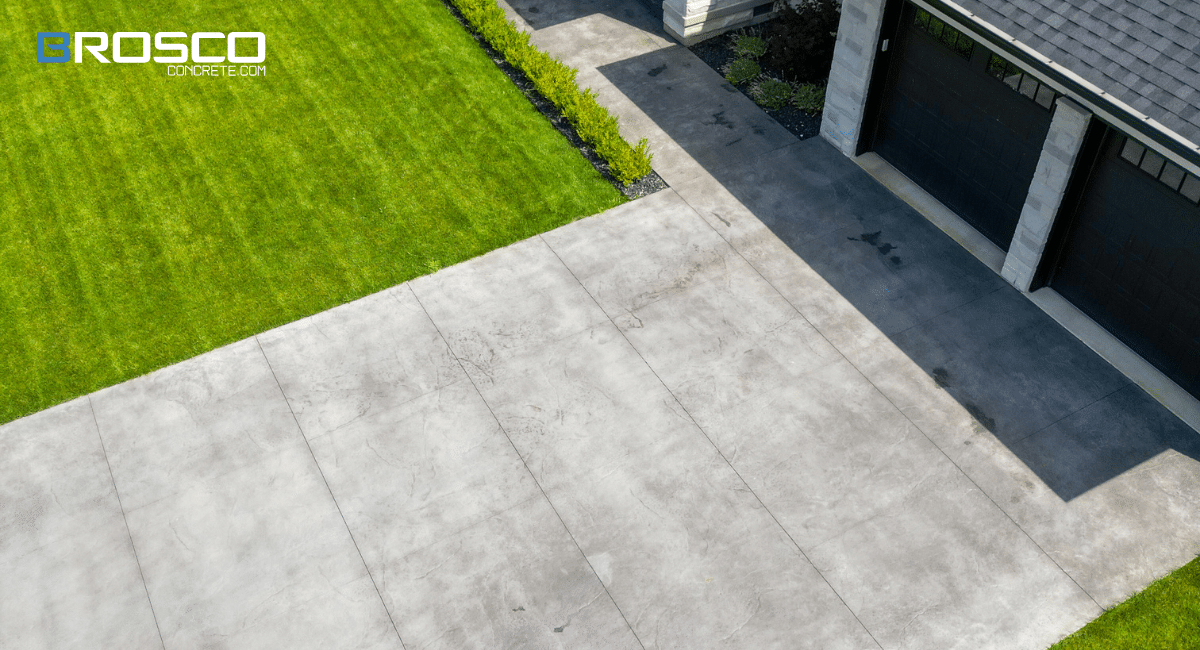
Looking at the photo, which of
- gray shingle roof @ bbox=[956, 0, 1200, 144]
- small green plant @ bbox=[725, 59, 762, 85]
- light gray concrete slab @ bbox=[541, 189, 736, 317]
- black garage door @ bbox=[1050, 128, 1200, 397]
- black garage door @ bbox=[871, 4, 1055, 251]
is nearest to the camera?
gray shingle roof @ bbox=[956, 0, 1200, 144]

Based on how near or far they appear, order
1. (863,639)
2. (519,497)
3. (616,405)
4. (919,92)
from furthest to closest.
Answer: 1. (919,92)
2. (616,405)
3. (519,497)
4. (863,639)

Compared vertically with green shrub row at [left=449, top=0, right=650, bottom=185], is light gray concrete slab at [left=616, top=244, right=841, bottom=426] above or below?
below

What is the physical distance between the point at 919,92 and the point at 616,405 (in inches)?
283

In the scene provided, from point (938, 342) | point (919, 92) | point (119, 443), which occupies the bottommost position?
point (119, 443)

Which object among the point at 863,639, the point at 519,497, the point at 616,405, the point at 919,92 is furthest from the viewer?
the point at 919,92

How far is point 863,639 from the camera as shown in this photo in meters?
10.1

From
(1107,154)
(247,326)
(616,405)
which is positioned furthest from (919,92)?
(247,326)

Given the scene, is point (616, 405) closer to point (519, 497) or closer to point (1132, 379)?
point (519, 497)

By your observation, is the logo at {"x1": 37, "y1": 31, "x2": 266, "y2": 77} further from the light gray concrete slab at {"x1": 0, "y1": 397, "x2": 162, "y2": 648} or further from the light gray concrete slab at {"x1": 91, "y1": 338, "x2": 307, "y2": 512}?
the light gray concrete slab at {"x1": 0, "y1": 397, "x2": 162, "y2": 648}

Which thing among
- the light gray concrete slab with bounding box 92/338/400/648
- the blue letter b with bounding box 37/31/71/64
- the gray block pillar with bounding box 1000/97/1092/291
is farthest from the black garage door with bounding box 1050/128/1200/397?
the blue letter b with bounding box 37/31/71/64

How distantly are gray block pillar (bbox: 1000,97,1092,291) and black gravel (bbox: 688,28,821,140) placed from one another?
4536 mm

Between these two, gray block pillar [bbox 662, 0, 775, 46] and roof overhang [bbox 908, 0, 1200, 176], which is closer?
roof overhang [bbox 908, 0, 1200, 176]

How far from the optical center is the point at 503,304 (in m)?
13.9

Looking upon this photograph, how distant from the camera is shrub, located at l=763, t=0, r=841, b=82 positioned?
17094 mm
